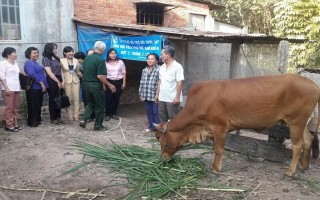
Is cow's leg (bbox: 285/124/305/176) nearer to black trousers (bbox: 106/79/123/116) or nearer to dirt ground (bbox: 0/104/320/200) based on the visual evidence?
dirt ground (bbox: 0/104/320/200)

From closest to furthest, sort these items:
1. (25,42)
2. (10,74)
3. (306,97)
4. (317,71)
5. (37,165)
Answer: (306,97)
(37,165)
(317,71)
(10,74)
(25,42)

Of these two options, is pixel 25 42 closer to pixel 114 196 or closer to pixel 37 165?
pixel 37 165

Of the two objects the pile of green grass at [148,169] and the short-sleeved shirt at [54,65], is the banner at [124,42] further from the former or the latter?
the pile of green grass at [148,169]

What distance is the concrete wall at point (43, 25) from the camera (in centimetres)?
921

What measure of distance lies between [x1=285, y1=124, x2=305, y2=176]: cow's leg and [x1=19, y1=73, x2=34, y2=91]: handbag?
5.33 m

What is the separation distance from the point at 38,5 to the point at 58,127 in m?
3.38

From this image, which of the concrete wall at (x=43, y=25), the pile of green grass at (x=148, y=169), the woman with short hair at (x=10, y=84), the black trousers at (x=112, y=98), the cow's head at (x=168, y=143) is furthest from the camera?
the concrete wall at (x=43, y=25)

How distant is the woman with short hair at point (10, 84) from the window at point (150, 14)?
19.2ft

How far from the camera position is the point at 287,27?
1526 centimetres

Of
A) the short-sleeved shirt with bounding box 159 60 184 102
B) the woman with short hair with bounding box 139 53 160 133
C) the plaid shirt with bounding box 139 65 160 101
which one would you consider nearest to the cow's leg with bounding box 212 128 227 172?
the short-sleeved shirt with bounding box 159 60 184 102

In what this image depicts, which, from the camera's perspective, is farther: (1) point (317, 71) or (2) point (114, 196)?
(1) point (317, 71)

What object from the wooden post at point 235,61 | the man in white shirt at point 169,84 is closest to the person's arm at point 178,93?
the man in white shirt at point 169,84

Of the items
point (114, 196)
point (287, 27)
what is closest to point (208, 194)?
point (114, 196)

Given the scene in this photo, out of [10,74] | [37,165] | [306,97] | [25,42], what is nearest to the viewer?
[306,97]
